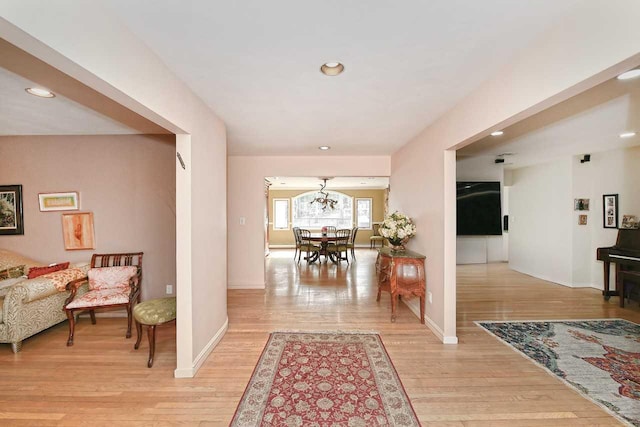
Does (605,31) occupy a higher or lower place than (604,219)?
higher

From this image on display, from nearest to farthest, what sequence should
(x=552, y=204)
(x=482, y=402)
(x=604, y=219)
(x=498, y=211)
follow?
(x=482, y=402)
(x=604, y=219)
(x=552, y=204)
(x=498, y=211)

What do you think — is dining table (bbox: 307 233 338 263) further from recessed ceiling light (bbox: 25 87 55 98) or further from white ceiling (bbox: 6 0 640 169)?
recessed ceiling light (bbox: 25 87 55 98)

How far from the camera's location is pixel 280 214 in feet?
36.1

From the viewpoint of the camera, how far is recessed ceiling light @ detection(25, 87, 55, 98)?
2197 millimetres

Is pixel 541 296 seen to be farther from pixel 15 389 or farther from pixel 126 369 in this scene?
pixel 15 389

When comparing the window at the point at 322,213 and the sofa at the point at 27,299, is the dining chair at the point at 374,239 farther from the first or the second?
the sofa at the point at 27,299

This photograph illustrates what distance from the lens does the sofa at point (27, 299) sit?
2711 millimetres

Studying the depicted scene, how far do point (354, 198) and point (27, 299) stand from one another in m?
9.45

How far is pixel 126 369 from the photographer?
95.3 inches

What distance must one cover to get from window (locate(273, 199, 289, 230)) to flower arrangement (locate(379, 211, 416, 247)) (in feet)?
24.6

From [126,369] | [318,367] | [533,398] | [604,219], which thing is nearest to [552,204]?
[604,219]

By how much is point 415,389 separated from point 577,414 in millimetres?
1062

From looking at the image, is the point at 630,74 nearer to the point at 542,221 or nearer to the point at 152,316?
the point at 152,316

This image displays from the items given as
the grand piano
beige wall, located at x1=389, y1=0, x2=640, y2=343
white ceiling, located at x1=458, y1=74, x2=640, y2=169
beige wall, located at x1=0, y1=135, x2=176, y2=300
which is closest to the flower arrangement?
beige wall, located at x1=389, y1=0, x2=640, y2=343
